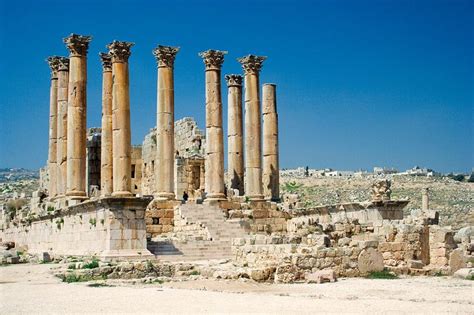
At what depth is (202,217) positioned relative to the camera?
32781 millimetres

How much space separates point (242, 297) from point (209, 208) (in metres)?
18.6

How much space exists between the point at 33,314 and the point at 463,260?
1261cm

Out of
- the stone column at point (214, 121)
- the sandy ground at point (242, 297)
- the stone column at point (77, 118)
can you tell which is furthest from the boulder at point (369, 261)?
the stone column at point (77, 118)

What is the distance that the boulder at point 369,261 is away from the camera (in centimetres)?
1984

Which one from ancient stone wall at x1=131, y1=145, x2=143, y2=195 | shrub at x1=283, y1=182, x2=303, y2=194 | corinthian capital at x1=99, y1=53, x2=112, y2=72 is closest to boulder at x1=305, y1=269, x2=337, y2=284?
corinthian capital at x1=99, y1=53, x2=112, y2=72

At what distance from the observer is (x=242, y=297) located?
598 inches

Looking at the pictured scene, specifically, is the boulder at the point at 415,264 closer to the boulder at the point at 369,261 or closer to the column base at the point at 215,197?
the boulder at the point at 369,261

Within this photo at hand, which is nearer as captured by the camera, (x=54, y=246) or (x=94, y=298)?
(x=94, y=298)

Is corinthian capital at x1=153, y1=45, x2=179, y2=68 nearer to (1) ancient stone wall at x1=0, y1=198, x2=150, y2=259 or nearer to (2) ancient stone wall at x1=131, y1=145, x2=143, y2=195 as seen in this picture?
(1) ancient stone wall at x1=0, y1=198, x2=150, y2=259

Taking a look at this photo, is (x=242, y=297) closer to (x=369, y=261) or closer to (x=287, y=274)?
(x=287, y=274)

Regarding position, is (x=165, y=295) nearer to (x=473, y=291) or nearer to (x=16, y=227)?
(x=473, y=291)

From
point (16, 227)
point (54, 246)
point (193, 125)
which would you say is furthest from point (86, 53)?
point (193, 125)

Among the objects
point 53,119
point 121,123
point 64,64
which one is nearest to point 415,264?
point 121,123

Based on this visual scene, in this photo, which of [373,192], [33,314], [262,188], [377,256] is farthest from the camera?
[262,188]
